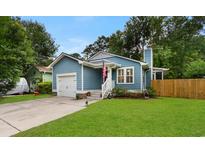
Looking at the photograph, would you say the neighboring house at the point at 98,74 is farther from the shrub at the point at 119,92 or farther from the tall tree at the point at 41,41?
the tall tree at the point at 41,41

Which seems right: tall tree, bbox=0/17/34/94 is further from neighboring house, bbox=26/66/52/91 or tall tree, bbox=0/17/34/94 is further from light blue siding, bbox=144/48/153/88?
light blue siding, bbox=144/48/153/88

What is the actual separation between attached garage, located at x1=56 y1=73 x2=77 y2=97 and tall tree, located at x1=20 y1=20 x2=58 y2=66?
15.0 m

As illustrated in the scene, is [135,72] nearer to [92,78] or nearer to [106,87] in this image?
[106,87]

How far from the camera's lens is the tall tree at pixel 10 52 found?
1911cm

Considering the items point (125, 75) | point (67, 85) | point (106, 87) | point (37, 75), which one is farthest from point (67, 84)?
point (37, 75)

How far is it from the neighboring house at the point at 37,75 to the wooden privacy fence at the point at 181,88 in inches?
550

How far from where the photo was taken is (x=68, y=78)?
19203 mm
